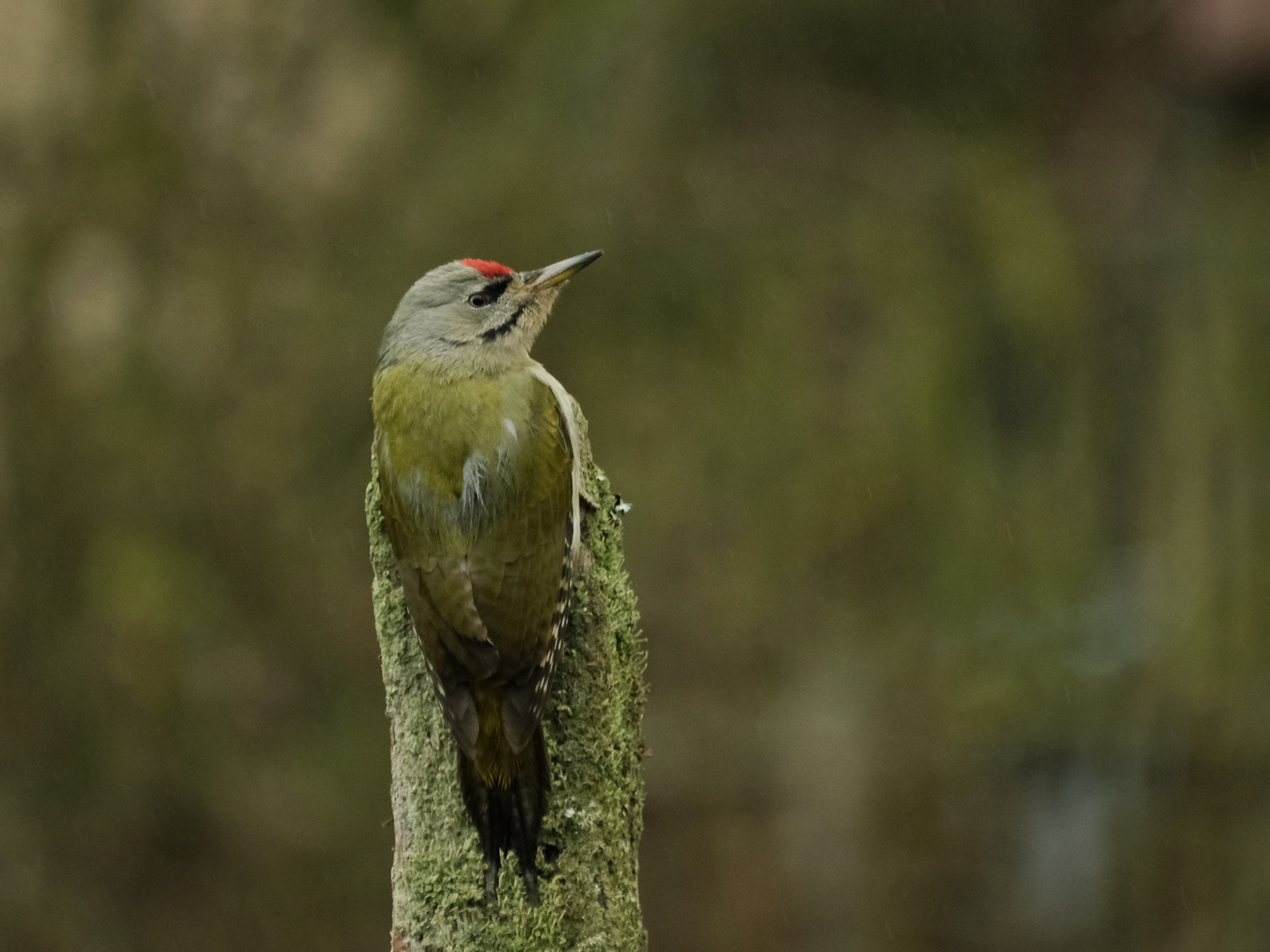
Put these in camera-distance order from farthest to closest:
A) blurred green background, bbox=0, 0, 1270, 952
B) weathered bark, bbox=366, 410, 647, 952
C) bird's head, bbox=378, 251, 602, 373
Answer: blurred green background, bbox=0, 0, 1270, 952
bird's head, bbox=378, 251, 602, 373
weathered bark, bbox=366, 410, 647, 952

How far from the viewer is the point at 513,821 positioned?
214cm

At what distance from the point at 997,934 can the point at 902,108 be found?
10.2ft

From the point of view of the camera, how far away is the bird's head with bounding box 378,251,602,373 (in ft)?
8.98

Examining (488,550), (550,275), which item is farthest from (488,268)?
(488,550)

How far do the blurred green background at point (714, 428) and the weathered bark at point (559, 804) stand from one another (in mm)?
2451

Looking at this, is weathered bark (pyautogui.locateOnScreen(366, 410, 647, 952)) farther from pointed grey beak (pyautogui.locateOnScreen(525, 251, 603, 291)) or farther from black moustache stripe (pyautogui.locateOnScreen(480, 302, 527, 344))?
pointed grey beak (pyautogui.locateOnScreen(525, 251, 603, 291))

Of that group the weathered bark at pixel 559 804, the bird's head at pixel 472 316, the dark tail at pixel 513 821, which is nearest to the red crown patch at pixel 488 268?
the bird's head at pixel 472 316

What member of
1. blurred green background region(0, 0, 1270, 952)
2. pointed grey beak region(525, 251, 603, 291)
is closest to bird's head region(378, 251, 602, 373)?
pointed grey beak region(525, 251, 603, 291)

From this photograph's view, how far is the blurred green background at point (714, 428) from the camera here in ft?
15.5

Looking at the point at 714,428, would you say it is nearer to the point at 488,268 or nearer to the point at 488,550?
the point at 488,268

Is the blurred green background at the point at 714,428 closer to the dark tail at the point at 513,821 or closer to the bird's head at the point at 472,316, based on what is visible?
the bird's head at the point at 472,316

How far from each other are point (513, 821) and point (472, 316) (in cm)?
110

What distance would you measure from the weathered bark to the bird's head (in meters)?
0.49

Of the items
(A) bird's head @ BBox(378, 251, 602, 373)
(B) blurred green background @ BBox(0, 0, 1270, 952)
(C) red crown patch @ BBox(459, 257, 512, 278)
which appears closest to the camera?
(A) bird's head @ BBox(378, 251, 602, 373)
